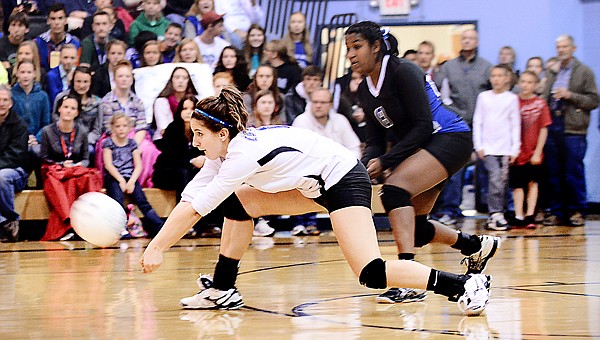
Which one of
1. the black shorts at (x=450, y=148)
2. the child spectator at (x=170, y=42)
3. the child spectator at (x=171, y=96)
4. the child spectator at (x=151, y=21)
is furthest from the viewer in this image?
the child spectator at (x=151, y=21)

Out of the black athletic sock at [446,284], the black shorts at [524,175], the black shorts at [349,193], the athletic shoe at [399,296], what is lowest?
the black shorts at [524,175]

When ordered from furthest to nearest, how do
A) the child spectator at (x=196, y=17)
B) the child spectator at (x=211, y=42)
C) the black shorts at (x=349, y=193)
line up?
the child spectator at (x=196, y=17), the child spectator at (x=211, y=42), the black shorts at (x=349, y=193)

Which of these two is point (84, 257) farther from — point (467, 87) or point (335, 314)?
point (467, 87)

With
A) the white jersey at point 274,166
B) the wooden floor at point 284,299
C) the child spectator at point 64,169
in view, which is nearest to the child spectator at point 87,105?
the child spectator at point 64,169

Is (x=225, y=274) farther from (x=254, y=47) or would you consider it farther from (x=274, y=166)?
(x=254, y=47)

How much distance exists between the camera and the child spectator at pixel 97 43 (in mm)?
11023

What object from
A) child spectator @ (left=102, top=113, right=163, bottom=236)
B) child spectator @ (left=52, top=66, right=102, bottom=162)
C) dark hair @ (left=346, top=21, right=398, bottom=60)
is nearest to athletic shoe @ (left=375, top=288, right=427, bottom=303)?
dark hair @ (left=346, top=21, right=398, bottom=60)

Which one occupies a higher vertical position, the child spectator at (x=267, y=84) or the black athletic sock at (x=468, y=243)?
the child spectator at (x=267, y=84)

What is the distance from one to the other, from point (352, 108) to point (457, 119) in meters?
5.11

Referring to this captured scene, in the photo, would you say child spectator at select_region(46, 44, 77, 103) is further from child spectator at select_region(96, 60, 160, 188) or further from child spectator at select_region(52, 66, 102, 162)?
child spectator at select_region(96, 60, 160, 188)

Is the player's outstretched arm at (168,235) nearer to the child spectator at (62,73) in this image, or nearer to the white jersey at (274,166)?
the white jersey at (274,166)

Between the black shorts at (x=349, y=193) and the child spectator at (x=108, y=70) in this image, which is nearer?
the black shorts at (x=349, y=193)

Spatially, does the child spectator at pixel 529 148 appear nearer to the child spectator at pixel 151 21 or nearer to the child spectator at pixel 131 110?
the child spectator at pixel 131 110

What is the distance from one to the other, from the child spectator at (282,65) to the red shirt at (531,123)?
2.54 meters
